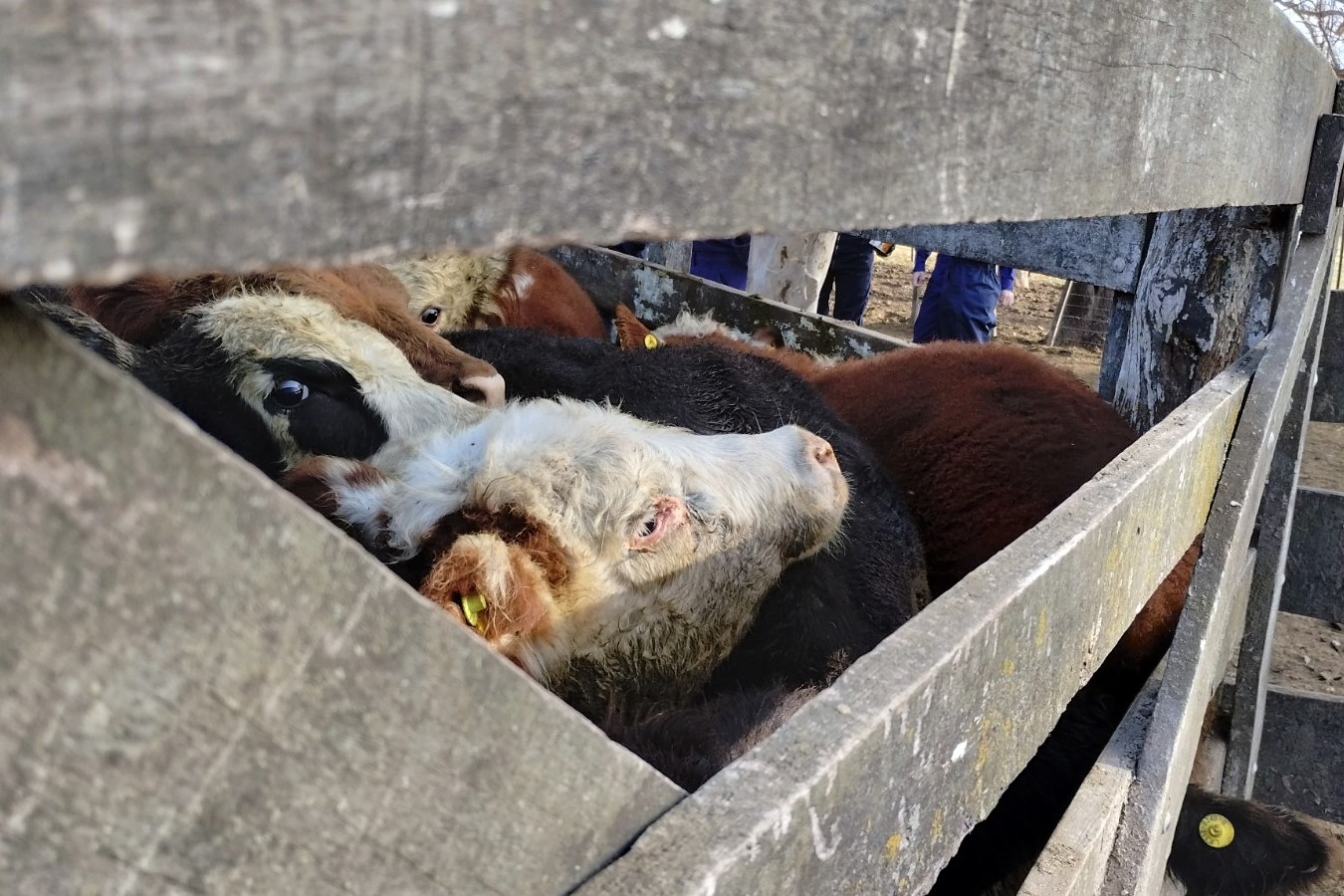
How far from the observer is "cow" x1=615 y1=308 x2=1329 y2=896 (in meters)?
2.03

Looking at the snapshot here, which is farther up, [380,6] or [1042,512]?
[380,6]

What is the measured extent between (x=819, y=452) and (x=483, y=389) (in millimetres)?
1161

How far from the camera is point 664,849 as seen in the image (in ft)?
2.39

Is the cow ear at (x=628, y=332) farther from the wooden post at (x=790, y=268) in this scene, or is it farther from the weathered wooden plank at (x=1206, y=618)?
the wooden post at (x=790, y=268)

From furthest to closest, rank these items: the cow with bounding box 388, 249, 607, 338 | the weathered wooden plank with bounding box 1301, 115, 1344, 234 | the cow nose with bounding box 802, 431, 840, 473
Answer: the cow with bounding box 388, 249, 607, 338, the weathered wooden plank with bounding box 1301, 115, 1344, 234, the cow nose with bounding box 802, 431, 840, 473

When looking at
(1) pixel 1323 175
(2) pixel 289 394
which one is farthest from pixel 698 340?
(1) pixel 1323 175

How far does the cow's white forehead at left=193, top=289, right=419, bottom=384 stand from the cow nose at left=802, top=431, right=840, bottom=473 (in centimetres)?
126

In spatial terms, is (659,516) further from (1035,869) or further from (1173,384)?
(1173,384)

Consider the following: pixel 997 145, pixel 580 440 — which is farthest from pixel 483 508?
pixel 997 145

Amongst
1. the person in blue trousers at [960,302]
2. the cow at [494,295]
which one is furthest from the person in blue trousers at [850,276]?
the cow at [494,295]

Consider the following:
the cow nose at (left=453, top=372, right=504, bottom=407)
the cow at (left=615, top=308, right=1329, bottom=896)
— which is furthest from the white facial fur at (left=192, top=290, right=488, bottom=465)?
the cow at (left=615, top=308, right=1329, bottom=896)

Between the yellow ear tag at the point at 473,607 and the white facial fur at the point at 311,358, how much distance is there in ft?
3.17

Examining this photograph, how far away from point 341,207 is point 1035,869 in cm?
139

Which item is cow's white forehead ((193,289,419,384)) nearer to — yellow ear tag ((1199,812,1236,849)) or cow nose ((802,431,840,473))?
cow nose ((802,431,840,473))
